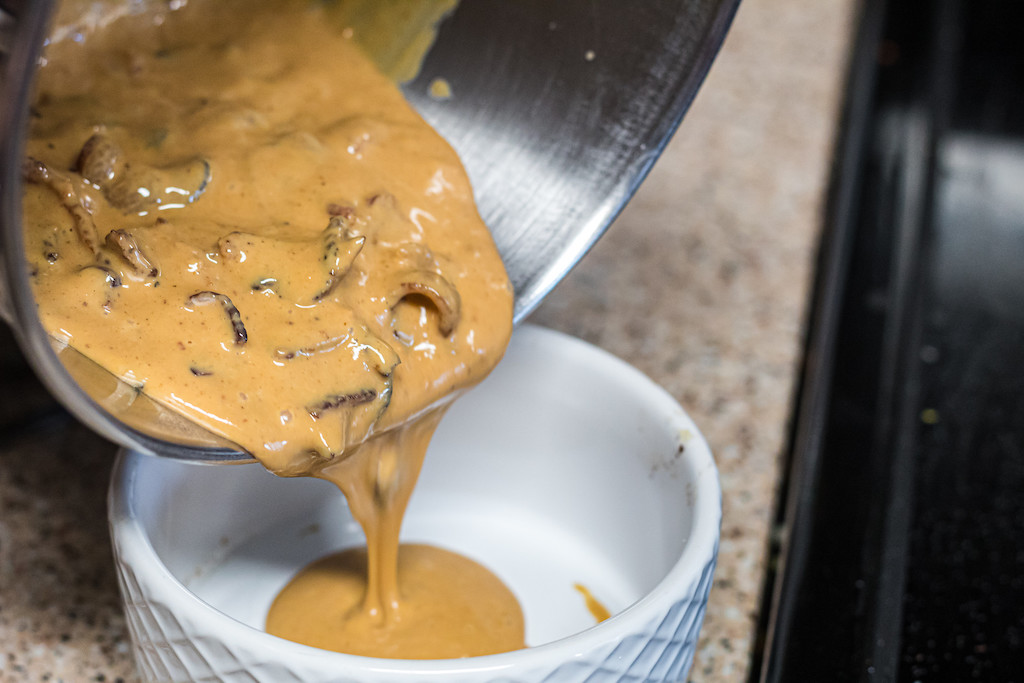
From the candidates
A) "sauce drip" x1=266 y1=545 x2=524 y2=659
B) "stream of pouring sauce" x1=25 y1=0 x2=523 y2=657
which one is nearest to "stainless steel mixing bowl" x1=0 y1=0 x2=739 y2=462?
"stream of pouring sauce" x1=25 y1=0 x2=523 y2=657

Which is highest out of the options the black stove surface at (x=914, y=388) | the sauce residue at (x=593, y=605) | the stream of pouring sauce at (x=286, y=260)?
the stream of pouring sauce at (x=286, y=260)

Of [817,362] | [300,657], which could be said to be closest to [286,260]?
[300,657]

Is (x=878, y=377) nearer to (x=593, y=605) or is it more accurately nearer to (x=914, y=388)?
(x=914, y=388)

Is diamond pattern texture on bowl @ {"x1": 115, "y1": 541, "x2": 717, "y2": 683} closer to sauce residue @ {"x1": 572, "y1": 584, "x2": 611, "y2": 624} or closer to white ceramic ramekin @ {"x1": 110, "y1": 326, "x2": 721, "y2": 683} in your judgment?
white ceramic ramekin @ {"x1": 110, "y1": 326, "x2": 721, "y2": 683}

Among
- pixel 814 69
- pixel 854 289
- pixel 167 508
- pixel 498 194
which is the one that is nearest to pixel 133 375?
pixel 167 508

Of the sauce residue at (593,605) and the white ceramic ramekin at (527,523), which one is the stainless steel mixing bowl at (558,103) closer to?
the white ceramic ramekin at (527,523)

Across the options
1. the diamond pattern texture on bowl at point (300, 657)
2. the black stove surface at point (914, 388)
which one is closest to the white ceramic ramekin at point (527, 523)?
the diamond pattern texture on bowl at point (300, 657)
